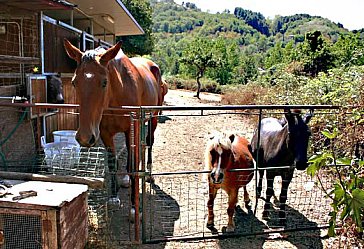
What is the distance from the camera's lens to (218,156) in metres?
3.94

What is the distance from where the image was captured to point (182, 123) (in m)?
13.2

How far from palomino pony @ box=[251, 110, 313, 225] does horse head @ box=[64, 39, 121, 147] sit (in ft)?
6.20

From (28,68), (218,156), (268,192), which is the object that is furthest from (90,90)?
(28,68)

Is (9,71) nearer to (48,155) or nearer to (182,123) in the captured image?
(48,155)

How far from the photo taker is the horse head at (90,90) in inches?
132

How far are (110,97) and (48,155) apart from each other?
1.13 m

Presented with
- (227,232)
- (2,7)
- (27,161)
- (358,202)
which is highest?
(2,7)

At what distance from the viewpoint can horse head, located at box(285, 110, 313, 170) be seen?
12.9ft

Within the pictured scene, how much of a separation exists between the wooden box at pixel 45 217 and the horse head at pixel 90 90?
0.52m

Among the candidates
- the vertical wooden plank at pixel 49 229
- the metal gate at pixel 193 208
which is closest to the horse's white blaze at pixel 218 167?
the metal gate at pixel 193 208

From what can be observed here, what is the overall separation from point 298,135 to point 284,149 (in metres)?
0.36

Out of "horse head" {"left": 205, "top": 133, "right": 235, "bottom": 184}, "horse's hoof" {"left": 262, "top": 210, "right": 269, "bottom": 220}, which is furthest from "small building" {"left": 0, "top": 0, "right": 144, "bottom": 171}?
"horse's hoof" {"left": 262, "top": 210, "right": 269, "bottom": 220}

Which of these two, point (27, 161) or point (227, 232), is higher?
point (27, 161)

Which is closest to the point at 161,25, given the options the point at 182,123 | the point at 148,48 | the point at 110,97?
the point at 148,48
